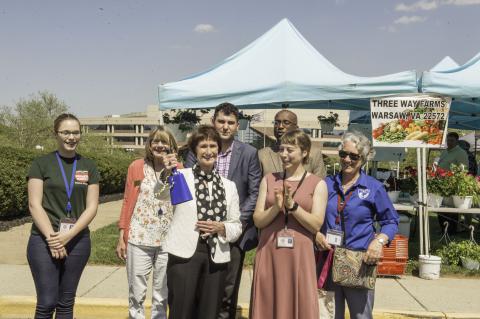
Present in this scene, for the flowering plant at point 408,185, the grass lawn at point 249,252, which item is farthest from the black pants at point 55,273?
the flowering plant at point 408,185

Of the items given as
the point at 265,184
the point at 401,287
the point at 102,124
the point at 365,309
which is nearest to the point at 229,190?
the point at 265,184

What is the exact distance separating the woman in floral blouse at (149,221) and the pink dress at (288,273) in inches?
34.0

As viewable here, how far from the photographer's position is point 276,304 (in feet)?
11.0

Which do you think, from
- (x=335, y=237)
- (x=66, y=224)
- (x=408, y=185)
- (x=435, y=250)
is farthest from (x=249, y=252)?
(x=66, y=224)

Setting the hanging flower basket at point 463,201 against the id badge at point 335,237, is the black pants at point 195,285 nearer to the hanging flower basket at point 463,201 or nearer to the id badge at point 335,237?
the id badge at point 335,237

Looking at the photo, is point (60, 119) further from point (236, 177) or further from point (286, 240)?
point (286, 240)

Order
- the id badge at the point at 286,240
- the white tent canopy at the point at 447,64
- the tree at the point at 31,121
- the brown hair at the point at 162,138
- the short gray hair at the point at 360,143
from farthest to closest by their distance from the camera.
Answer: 1. the tree at the point at 31,121
2. the white tent canopy at the point at 447,64
3. the brown hair at the point at 162,138
4. the short gray hair at the point at 360,143
5. the id badge at the point at 286,240

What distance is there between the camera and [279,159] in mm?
4309

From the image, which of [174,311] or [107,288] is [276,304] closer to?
[174,311]

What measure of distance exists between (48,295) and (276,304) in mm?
1609

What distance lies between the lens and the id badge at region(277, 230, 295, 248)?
3352 millimetres

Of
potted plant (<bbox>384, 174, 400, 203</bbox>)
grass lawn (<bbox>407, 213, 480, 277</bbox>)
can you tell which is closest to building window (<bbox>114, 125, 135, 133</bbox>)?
grass lawn (<bbox>407, 213, 480, 277</bbox>)

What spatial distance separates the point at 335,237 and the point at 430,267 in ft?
12.1

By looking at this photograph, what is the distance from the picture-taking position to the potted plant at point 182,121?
718cm
